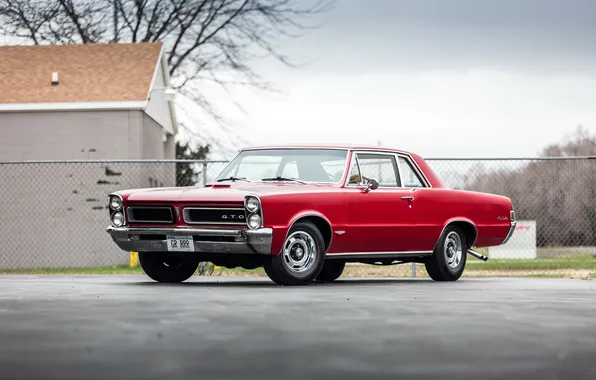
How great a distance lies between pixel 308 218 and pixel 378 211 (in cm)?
120

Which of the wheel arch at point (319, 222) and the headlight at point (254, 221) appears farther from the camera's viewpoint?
the wheel arch at point (319, 222)

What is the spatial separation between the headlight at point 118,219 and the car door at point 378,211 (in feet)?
8.34

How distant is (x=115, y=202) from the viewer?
41.9 ft

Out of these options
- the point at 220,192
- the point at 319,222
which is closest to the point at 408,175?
the point at 319,222

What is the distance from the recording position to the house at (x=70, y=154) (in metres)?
25.2

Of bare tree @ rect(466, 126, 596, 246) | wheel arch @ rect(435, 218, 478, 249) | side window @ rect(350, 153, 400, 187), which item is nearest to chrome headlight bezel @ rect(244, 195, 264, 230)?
side window @ rect(350, 153, 400, 187)

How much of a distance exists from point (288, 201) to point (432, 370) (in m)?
6.41

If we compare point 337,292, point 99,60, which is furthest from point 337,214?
point 99,60

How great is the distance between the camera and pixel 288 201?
Result: 1193cm

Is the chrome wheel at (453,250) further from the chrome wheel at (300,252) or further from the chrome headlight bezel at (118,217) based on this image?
the chrome headlight bezel at (118,217)

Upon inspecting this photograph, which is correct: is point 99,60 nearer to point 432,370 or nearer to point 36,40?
point 36,40

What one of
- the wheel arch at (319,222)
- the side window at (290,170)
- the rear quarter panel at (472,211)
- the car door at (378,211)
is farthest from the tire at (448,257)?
the side window at (290,170)

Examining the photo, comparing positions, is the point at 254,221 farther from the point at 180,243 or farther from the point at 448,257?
the point at 448,257

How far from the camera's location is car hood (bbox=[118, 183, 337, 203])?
38.9ft
